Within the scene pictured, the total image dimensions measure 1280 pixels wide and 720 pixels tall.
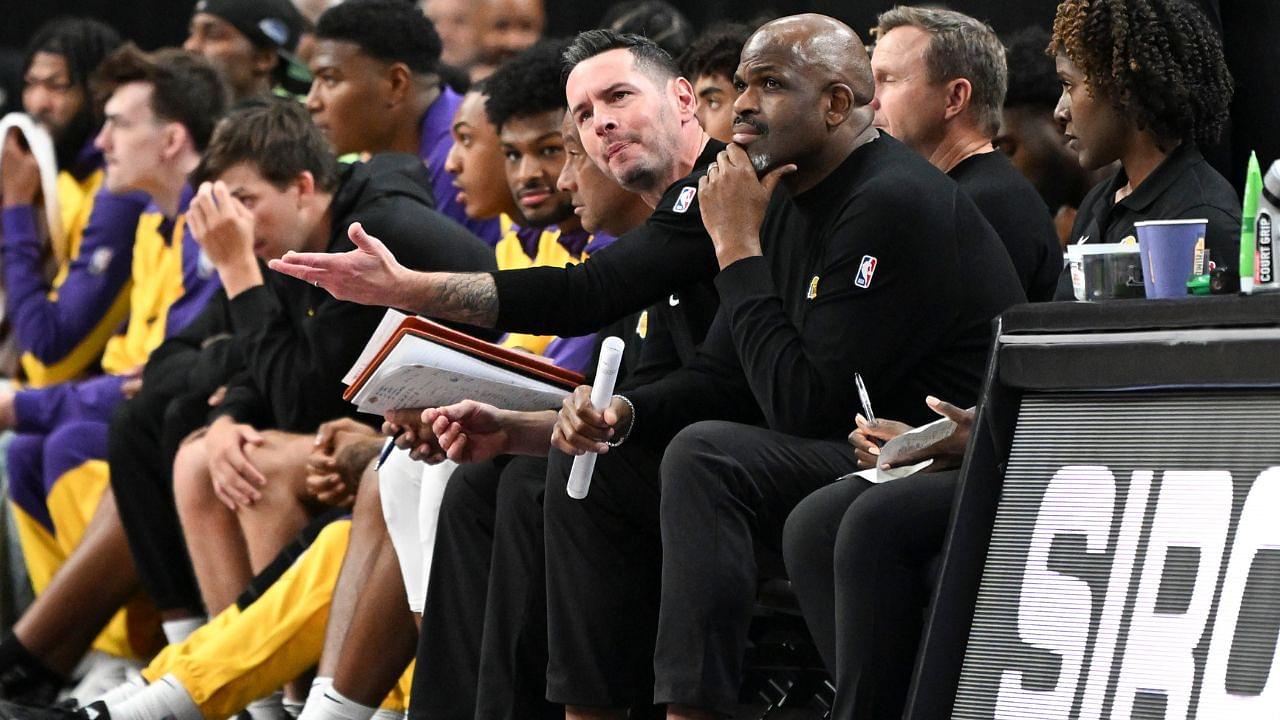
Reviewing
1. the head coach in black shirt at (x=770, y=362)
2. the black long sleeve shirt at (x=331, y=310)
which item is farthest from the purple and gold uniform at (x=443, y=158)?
the head coach in black shirt at (x=770, y=362)

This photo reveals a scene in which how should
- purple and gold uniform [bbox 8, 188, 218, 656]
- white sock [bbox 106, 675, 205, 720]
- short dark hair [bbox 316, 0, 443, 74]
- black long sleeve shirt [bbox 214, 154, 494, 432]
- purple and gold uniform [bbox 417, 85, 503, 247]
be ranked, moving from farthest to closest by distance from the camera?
purple and gold uniform [bbox 8, 188, 218, 656] < short dark hair [bbox 316, 0, 443, 74] < purple and gold uniform [bbox 417, 85, 503, 247] < black long sleeve shirt [bbox 214, 154, 494, 432] < white sock [bbox 106, 675, 205, 720]

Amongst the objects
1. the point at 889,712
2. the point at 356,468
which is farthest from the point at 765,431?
the point at 356,468

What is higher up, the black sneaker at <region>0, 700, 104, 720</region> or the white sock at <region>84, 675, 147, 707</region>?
the white sock at <region>84, 675, 147, 707</region>

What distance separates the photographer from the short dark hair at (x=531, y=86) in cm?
450

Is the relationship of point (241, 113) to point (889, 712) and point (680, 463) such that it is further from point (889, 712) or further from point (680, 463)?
point (889, 712)

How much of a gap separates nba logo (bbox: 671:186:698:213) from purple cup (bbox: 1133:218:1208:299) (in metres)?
1.12

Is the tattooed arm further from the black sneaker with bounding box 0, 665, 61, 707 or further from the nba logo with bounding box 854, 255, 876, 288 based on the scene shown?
the black sneaker with bounding box 0, 665, 61, 707

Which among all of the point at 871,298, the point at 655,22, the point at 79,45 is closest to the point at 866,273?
the point at 871,298

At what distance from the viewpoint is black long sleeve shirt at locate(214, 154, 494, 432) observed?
14.6ft

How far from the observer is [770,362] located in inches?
118

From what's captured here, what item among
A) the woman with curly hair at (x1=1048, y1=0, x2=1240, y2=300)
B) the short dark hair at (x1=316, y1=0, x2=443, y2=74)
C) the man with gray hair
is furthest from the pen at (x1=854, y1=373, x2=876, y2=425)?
the short dark hair at (x1=316, y1=0, x2=443, y2=74)

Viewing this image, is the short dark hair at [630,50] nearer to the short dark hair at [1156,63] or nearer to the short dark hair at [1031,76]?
the short dark hair at [1156,63]

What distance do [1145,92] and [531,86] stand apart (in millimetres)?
1695

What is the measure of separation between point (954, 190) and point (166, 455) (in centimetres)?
275
